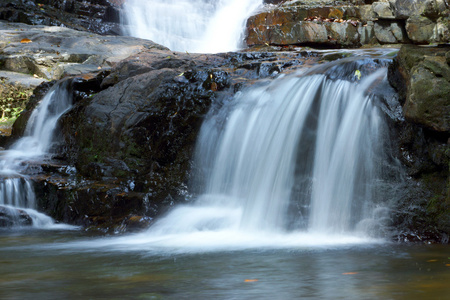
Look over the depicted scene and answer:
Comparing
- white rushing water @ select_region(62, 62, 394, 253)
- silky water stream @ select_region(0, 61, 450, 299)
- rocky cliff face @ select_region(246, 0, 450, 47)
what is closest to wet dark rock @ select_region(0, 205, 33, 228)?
silky water stream @ select_region(0, 61, 450, 299)

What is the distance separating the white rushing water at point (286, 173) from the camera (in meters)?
5.62

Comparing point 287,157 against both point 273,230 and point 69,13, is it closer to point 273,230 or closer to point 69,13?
point 273,230

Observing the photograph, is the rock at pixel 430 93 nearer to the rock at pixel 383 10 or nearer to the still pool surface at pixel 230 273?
the still pool surface at pixel 230 273

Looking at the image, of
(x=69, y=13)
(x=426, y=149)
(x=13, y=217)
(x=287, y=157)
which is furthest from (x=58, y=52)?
(x=426, y=149)

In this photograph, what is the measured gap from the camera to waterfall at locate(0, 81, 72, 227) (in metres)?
7.77

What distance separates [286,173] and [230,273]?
8.47ft

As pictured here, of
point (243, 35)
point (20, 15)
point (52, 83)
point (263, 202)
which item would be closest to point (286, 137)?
point (263, 202)

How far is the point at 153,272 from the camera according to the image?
12.9 feet

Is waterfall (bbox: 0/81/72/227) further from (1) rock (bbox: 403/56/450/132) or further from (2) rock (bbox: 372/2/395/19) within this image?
(2) rock (bbox: 372/2/395/19)

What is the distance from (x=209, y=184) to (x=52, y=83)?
5.91 meters

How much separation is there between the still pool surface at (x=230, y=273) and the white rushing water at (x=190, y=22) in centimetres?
1195

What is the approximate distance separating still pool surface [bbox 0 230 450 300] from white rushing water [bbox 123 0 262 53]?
11.9 meters

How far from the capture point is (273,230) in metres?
5.97

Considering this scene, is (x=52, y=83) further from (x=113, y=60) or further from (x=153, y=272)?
(x=153, y=272)
